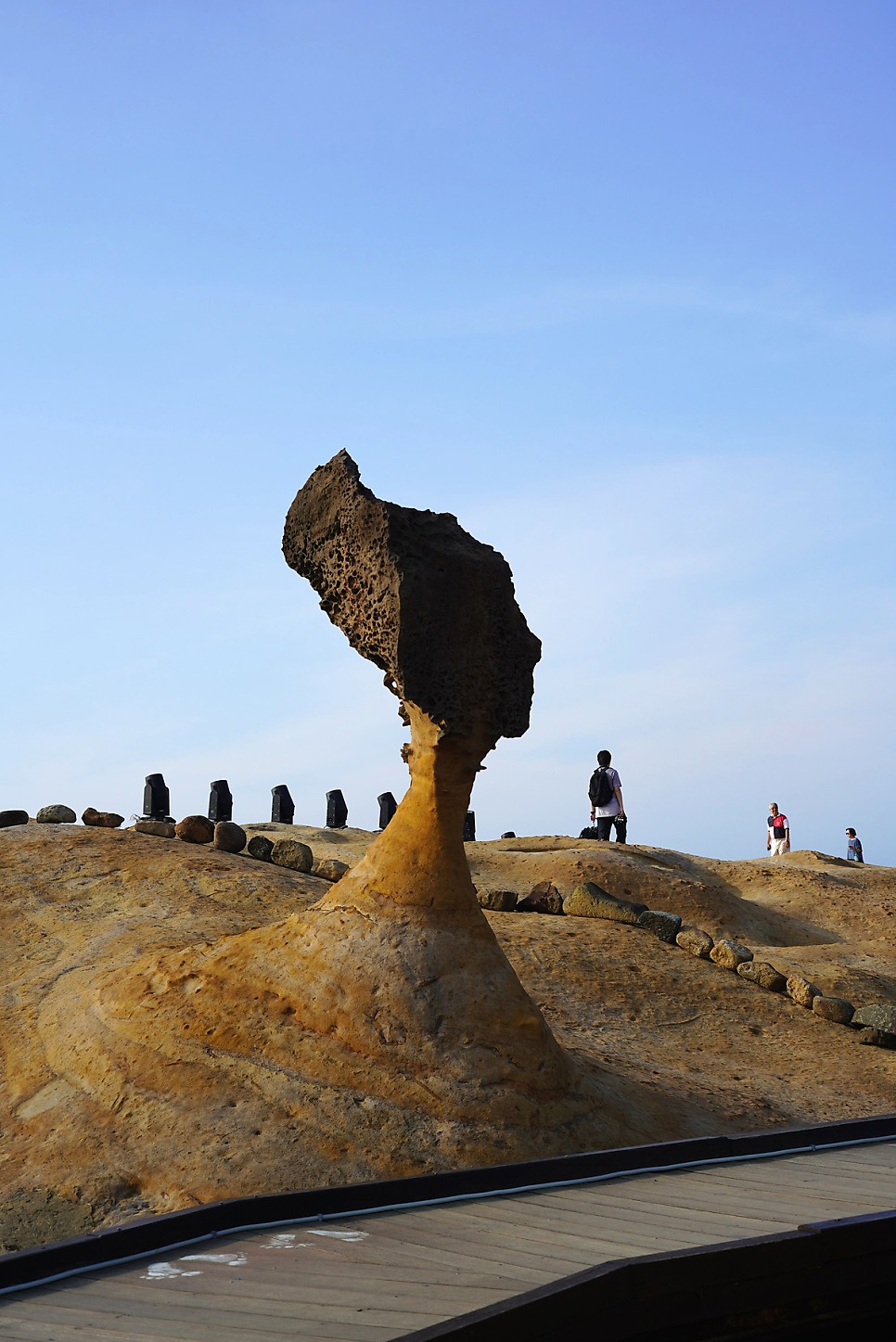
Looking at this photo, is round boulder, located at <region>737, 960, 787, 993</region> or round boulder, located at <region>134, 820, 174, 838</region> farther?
round boulder, located at <region>134, 820, 174, 838</region>

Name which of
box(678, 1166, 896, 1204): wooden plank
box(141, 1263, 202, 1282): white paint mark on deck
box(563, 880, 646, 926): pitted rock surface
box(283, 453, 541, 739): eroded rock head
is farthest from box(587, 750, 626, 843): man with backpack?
box(141, 1263, 202, 1282): white paint mark on deck

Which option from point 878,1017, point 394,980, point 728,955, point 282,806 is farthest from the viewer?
point 282,806

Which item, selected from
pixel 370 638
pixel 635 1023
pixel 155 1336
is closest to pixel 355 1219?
pixel 155 1336

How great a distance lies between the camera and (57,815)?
11102 millimetres

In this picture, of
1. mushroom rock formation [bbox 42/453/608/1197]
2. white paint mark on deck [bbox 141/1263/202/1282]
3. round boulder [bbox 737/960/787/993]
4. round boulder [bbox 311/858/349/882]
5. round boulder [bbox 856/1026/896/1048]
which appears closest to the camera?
white paint mark on deck [bbox 141/1263/202/1282]

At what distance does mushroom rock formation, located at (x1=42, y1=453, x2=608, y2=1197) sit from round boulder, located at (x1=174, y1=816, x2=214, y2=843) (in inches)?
145

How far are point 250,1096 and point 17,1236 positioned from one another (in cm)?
110

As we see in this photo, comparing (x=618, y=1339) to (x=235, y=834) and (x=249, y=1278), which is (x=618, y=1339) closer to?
(x=249, y=1278)

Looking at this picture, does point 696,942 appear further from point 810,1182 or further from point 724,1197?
point 724,1197

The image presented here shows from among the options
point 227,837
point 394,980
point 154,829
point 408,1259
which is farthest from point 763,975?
point 408,1259

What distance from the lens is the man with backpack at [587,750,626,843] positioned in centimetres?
1578

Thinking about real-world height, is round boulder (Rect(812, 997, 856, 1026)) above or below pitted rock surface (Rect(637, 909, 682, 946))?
below

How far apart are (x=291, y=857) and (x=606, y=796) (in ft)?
20.2

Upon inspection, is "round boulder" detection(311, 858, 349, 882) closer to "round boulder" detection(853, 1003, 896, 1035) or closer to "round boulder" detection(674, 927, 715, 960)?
"round boulder" detection(674, 927, 715, 960)
